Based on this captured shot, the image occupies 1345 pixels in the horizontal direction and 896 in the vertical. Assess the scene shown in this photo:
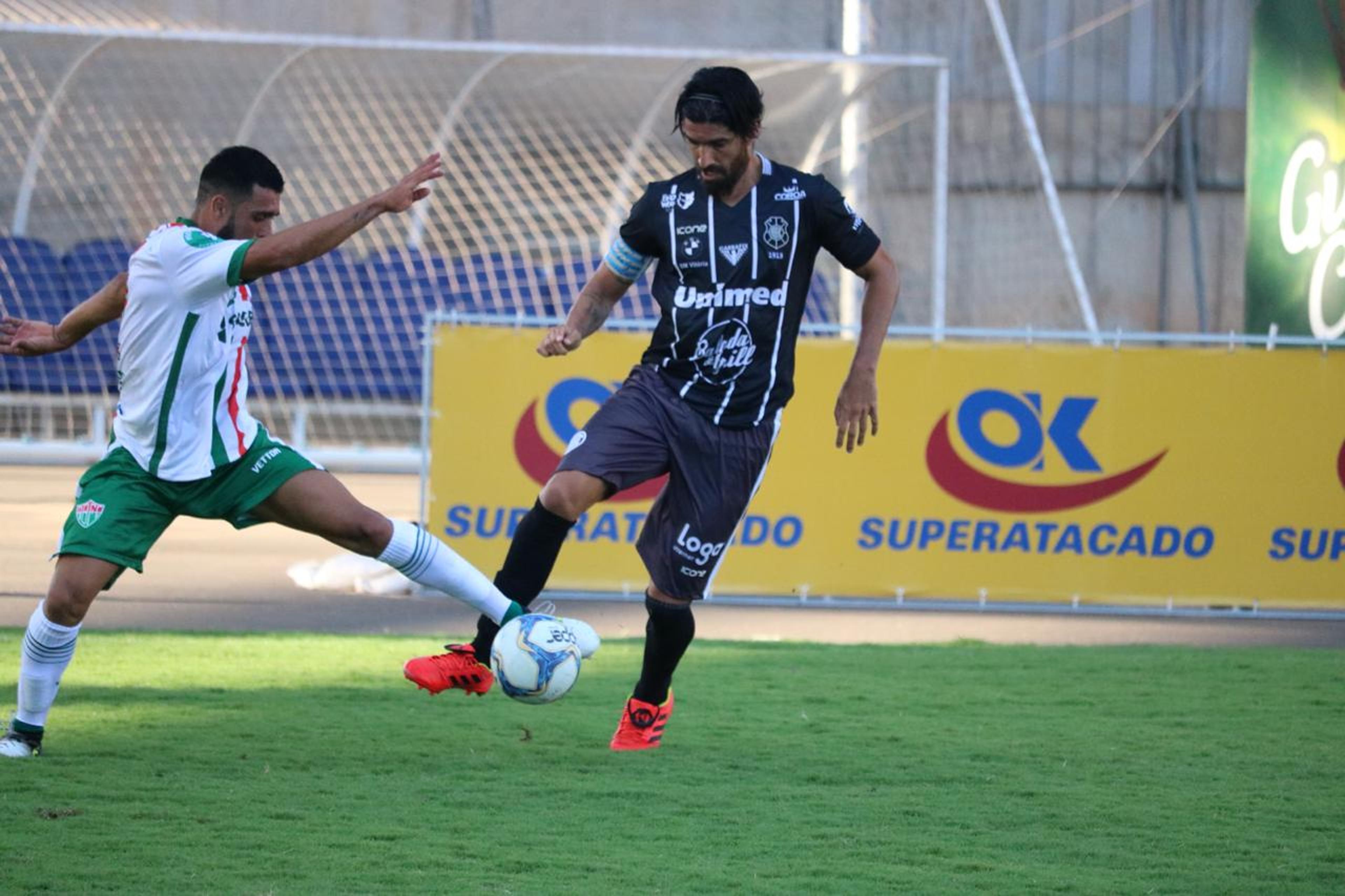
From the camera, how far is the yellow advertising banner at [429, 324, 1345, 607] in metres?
9.21

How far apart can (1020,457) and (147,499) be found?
5485 mm

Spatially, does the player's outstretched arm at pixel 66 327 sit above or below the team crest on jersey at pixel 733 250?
below

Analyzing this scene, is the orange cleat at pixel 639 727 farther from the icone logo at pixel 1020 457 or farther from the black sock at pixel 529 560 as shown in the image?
the icone logo at pixel 1020 457

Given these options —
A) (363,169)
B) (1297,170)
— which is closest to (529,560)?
(1297,170)

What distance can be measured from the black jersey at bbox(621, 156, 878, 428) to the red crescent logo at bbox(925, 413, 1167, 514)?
4209 millimetres

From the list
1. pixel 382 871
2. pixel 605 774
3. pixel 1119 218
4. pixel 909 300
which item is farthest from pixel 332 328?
pixel 382 871

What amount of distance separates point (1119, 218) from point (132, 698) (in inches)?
718

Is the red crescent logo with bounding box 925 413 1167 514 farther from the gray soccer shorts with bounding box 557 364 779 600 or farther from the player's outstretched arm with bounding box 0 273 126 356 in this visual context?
the player's outstretched arm with bounding box 0 273 126 356

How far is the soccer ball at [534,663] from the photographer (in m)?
4.76

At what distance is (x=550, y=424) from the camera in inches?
362

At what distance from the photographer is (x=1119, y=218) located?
72.8 feet

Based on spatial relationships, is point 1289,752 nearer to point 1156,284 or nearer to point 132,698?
point 132,698

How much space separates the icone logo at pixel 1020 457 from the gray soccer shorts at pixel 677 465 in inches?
165

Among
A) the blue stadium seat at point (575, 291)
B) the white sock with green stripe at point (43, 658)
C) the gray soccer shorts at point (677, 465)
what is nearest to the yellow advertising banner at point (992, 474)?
the gray soccer shorts at point (677, 465)
